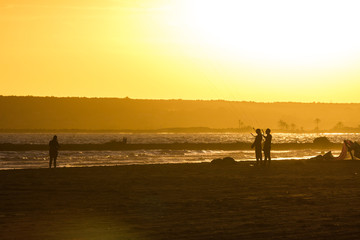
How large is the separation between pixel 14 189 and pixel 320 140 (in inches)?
4389

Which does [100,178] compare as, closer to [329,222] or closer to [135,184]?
[135,184]

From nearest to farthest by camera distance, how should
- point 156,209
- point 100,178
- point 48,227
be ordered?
point 48,227 < point 156,209 < point 100,178

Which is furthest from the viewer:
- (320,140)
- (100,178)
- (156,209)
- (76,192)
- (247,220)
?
(320,140)

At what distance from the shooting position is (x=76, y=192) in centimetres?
1722

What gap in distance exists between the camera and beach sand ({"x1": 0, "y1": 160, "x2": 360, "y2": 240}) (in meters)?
10.3

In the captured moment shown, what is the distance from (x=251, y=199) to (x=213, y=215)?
120 inches

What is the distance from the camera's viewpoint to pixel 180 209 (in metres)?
13.2

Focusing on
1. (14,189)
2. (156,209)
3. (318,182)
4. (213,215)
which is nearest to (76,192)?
→ (14,189)

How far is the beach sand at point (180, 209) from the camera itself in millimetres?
10289

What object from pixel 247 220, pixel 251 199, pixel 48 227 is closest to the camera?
pixel 48 227

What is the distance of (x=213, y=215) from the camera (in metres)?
12.3

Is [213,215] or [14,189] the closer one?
[213,215]

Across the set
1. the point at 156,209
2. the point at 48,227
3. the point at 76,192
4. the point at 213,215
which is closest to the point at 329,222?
the point at 213,215

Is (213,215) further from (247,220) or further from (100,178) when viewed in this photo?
(100,178)
